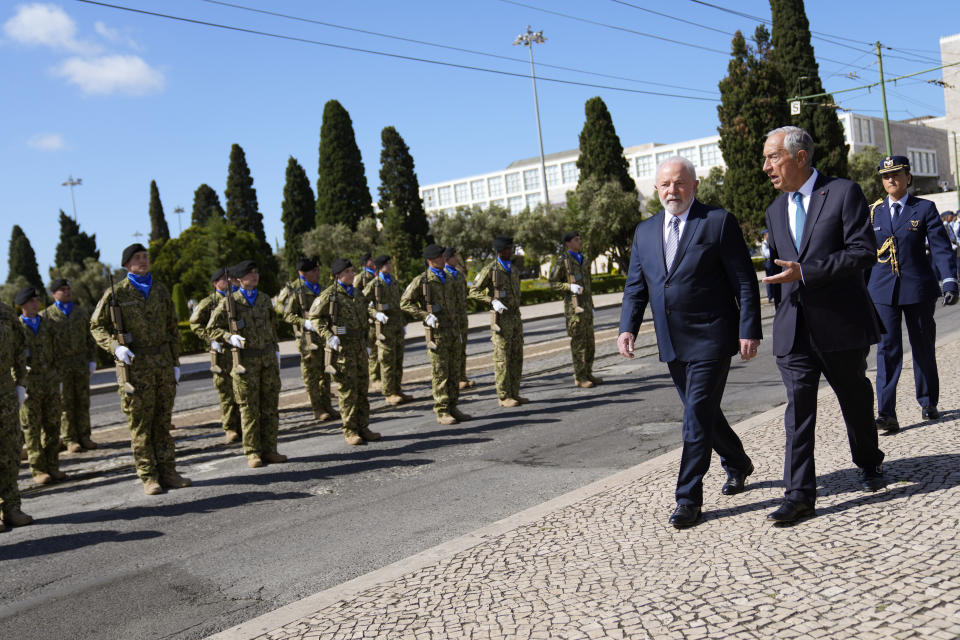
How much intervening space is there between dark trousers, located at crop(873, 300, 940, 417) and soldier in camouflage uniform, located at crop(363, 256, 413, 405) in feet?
20.9

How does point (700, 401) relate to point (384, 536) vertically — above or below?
above

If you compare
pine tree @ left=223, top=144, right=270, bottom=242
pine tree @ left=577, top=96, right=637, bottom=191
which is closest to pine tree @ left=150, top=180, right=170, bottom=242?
pine tree @ left=223, top=144, right=270, bottom=242

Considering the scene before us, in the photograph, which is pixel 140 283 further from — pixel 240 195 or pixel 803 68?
pixel 240 195

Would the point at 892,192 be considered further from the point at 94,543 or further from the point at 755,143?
the point at 755,143

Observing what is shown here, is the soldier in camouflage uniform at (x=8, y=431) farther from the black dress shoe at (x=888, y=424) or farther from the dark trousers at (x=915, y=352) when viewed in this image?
the dark trousers at (x=915, y=352)

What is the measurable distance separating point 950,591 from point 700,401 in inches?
61.4

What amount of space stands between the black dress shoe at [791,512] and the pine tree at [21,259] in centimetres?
8038

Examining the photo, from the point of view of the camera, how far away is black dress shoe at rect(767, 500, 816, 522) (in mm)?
4141

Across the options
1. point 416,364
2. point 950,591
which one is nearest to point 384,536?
point 950,591

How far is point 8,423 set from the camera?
6.32 meters

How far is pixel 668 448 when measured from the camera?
693 centimetres

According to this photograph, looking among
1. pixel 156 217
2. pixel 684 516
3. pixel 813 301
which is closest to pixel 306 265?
pixel 684 516

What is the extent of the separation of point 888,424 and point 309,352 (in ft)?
23.0

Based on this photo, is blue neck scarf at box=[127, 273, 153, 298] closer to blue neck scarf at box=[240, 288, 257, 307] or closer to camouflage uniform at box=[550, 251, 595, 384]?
blue neck scarf at box=[240, 288, 257, 307]
